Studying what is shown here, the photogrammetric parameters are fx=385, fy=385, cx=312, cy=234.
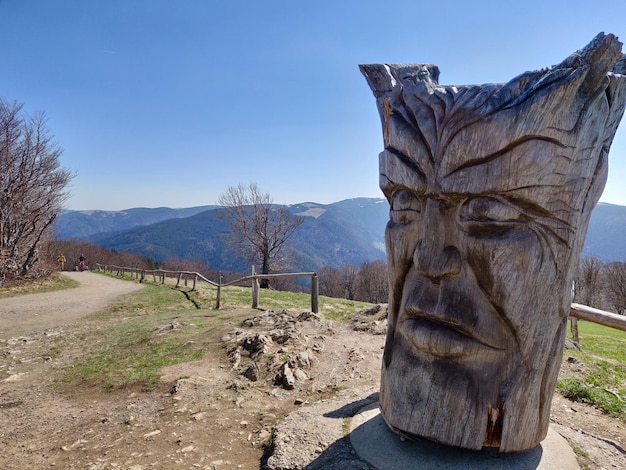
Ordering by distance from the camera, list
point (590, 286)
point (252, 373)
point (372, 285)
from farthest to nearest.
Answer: point (372, 285), point (590, 286), point (252, 373)

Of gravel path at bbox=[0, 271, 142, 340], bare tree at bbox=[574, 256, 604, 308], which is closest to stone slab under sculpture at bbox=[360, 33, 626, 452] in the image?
gravel path at bbox=[0, 271, 142, 340]

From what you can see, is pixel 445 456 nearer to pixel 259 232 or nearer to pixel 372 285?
pixel 259 232

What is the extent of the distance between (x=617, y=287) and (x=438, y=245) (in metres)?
49.9

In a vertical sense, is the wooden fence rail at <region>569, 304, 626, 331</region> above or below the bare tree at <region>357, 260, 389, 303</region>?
above

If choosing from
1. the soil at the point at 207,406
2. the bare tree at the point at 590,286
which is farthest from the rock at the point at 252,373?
the bare tree at the point at 590,286

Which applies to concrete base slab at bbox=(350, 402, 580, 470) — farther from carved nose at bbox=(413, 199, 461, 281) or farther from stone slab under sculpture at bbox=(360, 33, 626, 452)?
carved nose at bbox=(413, 199, 461, 281)

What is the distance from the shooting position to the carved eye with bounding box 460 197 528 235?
2.51 metres

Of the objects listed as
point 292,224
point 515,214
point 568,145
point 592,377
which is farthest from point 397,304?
point 292,224

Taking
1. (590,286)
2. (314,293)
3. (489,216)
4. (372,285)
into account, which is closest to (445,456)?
(489,216)

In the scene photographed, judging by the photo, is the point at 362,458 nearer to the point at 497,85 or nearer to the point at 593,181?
the point at 593,181

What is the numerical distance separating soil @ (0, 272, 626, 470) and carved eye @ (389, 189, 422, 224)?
2163 mm

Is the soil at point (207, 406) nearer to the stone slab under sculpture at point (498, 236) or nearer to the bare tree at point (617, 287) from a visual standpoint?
the stone slab under sculpture at point (498, 236)

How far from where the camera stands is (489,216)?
100 inches

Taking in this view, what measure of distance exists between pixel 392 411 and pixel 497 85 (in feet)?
8.08
